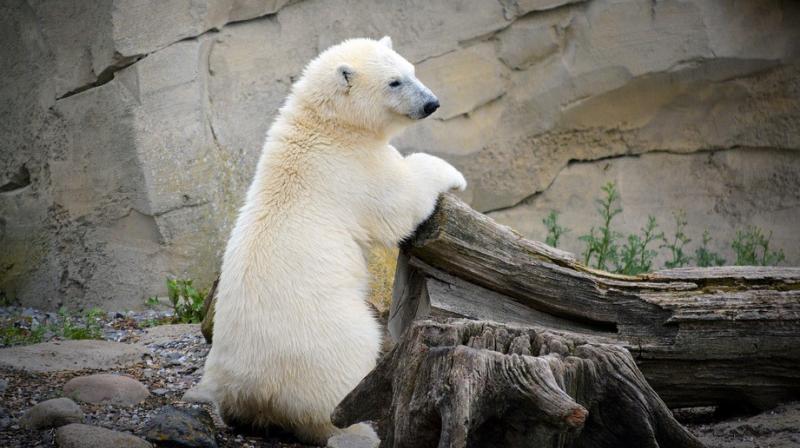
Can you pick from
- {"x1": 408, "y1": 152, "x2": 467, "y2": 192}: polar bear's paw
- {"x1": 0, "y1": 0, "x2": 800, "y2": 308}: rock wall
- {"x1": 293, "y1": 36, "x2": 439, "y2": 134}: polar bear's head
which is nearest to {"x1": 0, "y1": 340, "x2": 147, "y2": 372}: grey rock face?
{"x1": 0, "y1": 0, "x2": 800, "y2": 308}: rock wall

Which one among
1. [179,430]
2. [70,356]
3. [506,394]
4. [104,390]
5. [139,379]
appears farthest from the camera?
[70,356]

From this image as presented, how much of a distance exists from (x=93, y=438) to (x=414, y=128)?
4.55 metres

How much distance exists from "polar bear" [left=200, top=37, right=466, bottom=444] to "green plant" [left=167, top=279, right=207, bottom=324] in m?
2.22

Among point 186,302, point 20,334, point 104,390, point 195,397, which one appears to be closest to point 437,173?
point 195,397

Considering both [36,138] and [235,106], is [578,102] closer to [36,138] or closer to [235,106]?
[235,106]

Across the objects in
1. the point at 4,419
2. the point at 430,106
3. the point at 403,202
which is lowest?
the point at 4,419

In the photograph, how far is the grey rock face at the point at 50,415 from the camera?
3.58 metres

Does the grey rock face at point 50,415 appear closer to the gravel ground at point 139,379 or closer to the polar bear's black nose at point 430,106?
the gravel ground at point 139,379

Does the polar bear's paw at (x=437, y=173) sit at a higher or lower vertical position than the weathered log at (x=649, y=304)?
higher

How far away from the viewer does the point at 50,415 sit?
3602 millimetres

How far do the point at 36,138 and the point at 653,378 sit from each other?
16.8ft

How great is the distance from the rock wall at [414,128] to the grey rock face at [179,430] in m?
3.23

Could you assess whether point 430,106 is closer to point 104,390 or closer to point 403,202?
point 403,202

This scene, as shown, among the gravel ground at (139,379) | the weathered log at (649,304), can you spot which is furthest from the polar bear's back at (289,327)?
the weathered log at (649,304)
